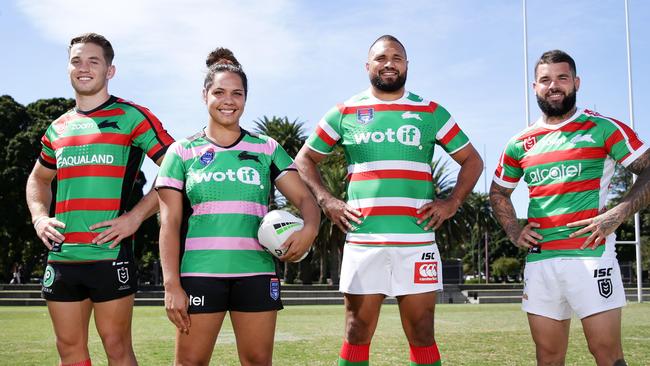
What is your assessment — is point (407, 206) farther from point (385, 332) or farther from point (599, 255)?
point (385, 332)

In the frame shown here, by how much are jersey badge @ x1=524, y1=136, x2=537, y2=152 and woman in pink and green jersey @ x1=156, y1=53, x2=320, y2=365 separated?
2.07 metres

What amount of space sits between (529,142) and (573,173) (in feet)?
1.57

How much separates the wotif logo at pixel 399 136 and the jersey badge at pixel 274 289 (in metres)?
1.47

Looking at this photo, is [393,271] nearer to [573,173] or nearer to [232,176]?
[232,176]

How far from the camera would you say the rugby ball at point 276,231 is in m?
4.39

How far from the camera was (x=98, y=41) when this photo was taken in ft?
17.7

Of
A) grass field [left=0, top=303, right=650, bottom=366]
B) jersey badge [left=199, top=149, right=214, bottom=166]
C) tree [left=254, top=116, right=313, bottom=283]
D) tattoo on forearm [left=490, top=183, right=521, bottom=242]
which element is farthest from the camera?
tree [left=254, top=116, right=313, bottom=283]

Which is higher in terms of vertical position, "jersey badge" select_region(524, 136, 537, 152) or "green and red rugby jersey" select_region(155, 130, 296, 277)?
"jersey badge" select_region(524, 136, 537, 152)

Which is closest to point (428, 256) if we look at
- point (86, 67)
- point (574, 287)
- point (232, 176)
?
point (574, 287)

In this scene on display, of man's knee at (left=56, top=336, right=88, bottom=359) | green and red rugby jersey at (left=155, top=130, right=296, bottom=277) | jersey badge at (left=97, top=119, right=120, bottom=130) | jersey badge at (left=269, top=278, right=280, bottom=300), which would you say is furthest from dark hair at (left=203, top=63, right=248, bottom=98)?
man's knee at (left=56, top=336, right=88, bottom=359)

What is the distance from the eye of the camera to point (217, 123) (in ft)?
15.7

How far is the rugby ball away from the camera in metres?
4.39

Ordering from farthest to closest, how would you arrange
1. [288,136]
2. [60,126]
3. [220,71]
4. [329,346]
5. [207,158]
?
[288,136], [329,346], [60,126], [220,71], [207,158]

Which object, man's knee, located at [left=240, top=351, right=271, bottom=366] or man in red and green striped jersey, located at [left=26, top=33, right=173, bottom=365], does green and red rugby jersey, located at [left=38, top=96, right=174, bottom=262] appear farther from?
man's knee, located at [left=240, top=351, right=271, bottom=366]
